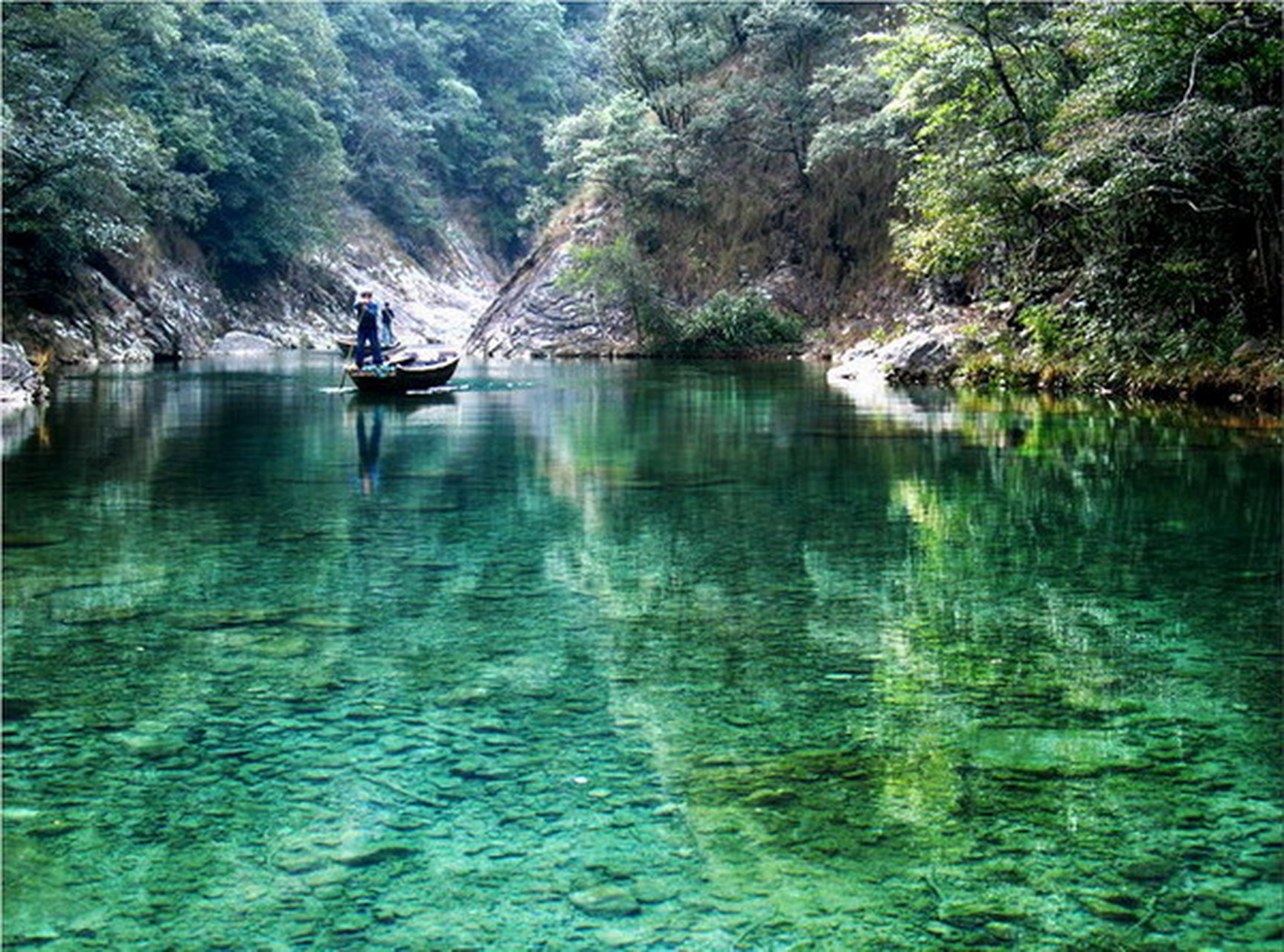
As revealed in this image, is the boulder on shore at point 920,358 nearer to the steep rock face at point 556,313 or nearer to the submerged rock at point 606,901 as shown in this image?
the steep rock face at point 556,313

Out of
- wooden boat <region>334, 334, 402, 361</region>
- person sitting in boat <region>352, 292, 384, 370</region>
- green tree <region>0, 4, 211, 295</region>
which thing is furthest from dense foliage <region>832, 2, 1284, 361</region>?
green tree <region>0, 4, 211, 295</region>

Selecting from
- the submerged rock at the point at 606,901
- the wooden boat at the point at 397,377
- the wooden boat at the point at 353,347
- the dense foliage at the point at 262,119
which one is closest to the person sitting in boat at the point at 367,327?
the wooden boat at the point at 397,377

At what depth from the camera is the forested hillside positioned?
17.4 metres

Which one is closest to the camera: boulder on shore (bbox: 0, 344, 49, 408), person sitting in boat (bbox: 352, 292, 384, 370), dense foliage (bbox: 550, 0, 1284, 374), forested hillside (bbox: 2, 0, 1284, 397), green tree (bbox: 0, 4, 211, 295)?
dense foliage (bbox: 550, 0, 1284, 374)

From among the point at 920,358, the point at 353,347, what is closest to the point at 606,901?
the point at 920,358

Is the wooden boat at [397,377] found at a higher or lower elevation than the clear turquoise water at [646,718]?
higher

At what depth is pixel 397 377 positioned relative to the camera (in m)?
22.2

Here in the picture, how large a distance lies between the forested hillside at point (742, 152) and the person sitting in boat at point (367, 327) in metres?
10.1

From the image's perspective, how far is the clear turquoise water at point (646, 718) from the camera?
9.61 feet

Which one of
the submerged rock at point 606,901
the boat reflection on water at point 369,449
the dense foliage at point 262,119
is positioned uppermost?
the dense foliage at point 262,119

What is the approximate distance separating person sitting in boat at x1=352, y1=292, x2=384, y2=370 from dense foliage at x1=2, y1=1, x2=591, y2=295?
10827 millimetres

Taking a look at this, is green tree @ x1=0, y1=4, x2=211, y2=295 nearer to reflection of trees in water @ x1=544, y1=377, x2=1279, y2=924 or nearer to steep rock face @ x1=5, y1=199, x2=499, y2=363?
steep rock face @ x1=5, y1=199, x2=499, y2=363

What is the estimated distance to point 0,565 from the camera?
6.74 metres

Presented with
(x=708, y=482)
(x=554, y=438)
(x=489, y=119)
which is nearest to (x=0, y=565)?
(x=708, y=482)
